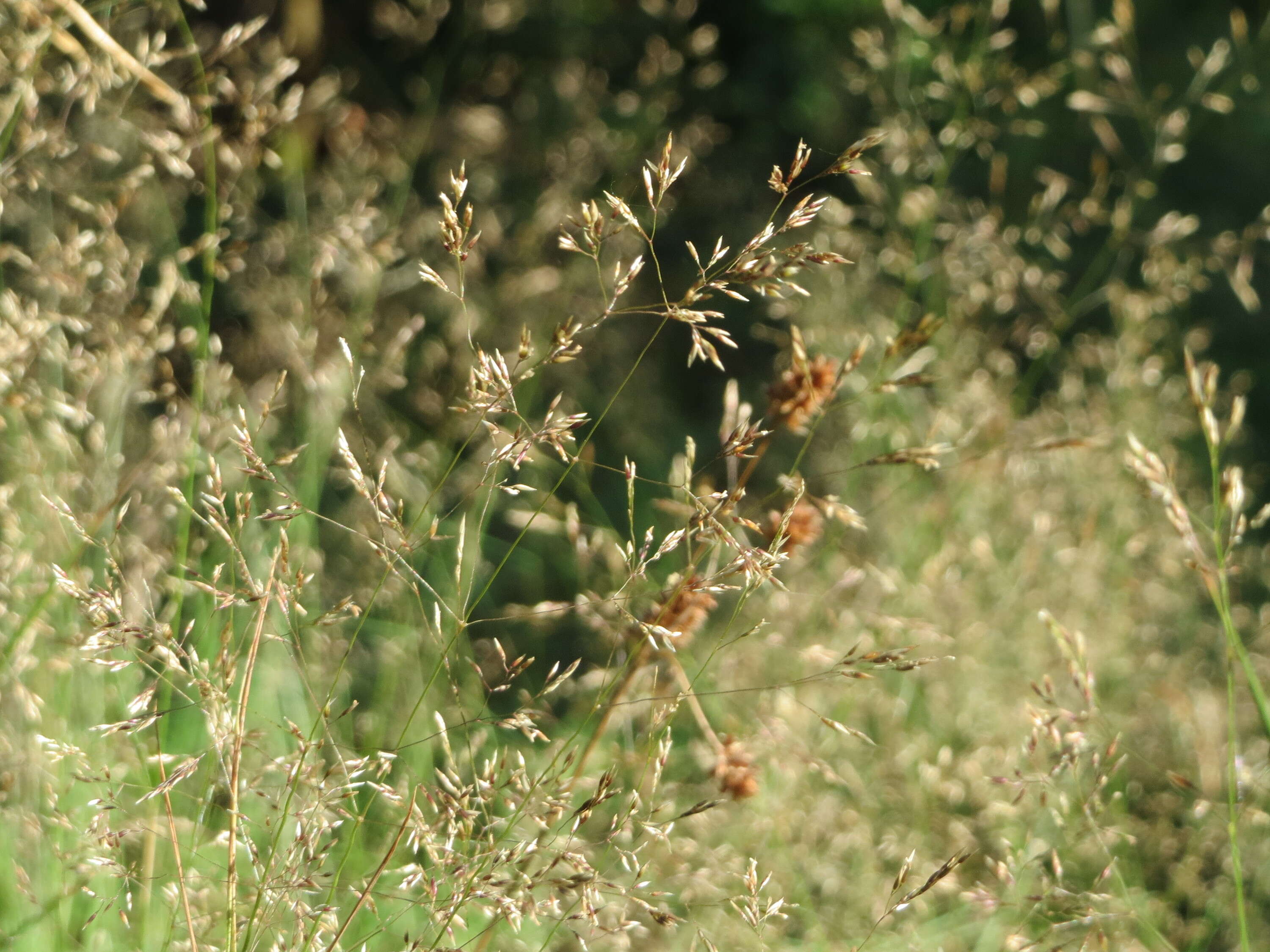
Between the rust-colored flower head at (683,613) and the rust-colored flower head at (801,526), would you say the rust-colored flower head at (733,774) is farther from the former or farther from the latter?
the rust-colored flower head at (801,526)

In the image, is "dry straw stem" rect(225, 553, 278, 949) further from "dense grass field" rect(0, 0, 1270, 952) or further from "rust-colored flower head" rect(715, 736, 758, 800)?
"rust-colored flower head" rect(715, 736, 758, 800)

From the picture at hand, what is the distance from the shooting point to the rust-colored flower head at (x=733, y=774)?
1.20 metres

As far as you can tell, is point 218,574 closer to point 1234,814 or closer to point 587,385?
point 1234,814

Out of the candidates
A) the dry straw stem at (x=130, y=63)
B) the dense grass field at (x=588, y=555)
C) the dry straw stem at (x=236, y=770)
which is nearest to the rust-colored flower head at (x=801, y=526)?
the dense grass field at (x=588, y=555)

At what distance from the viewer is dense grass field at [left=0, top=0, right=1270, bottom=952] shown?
99 cm

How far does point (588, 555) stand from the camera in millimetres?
1342

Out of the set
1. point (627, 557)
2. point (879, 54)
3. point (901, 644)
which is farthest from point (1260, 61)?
point (627, 557)

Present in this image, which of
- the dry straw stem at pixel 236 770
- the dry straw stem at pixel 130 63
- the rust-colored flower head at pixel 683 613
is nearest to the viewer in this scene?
the dry straw stem at pixel 236 770

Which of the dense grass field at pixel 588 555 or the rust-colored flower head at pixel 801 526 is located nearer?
the dense grass field at pixel 588 555

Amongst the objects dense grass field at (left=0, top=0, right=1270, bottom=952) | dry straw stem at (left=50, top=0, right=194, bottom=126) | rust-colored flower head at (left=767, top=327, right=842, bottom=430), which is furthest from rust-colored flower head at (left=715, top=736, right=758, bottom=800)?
dry straw stem at (left=50, top=0, right=194, bottom=126)

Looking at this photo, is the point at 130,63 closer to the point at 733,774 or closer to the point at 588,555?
the point at 588,555

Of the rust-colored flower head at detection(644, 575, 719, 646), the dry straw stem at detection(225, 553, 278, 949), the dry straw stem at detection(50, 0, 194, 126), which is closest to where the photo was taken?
the dry straw stem at detection(225, 553, 278, 949)

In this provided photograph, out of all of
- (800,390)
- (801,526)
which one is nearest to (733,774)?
(801,526)

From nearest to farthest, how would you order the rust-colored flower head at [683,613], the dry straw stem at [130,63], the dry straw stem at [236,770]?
the dry straw stem at [236,770]
the rust-colored flower head at [683,613]
the dry straw stem at [130,63]
